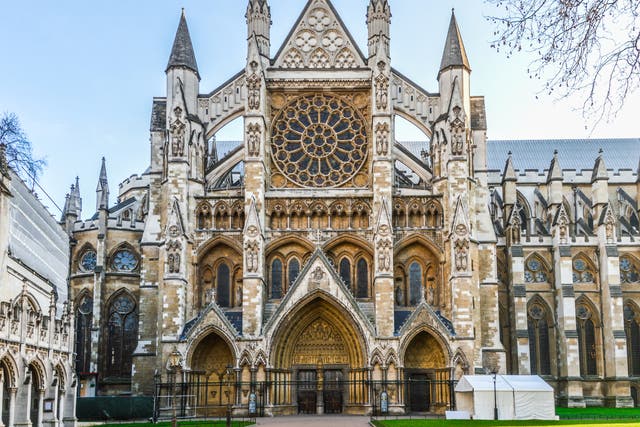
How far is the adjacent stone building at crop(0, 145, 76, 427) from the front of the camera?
80.1 feet

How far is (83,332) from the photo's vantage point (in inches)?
1923

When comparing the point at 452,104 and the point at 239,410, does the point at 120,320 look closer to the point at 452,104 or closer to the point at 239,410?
the point at 239,410

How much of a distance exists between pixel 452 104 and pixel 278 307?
13.8 metres

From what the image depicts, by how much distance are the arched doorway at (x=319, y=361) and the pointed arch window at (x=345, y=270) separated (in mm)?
2122

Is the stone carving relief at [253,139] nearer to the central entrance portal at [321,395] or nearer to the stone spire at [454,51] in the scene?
the stone spire at [454,51]

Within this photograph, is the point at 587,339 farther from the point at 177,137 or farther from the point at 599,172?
the point at 177,137

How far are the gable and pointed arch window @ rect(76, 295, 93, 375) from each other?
1827 centimetres

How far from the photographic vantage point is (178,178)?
42438 millimetres

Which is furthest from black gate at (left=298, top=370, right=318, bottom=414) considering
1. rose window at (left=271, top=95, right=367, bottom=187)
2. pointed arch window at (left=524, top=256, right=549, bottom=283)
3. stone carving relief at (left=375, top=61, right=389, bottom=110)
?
pointed arch window at (left=524, top=256, right=549, bottom=283)

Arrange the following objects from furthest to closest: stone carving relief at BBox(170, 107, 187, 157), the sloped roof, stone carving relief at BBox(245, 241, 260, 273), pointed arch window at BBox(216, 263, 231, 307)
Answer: the sloped roof → pointed arch window at BBox(216, 263, 231, 307) → stone carving relief at BBox(170, 107, 187, 157) → stone carving relief at BBox(245, 241, 260, 273)

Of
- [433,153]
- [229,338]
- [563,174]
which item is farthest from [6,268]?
[563,174]

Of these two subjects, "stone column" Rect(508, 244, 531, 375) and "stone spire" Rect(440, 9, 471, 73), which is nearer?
"stone spire" Rect(440, 9, 471, 73)

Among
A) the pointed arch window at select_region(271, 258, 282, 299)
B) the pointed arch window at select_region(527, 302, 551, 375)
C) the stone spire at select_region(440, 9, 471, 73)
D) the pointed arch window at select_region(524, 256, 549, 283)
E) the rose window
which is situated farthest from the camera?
the pointed arch window at select_region(524, 256, 549, 283)

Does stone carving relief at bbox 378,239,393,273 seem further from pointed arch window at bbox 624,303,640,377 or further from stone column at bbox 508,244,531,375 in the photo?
pointed arch window at bbox 624,303,640,377
